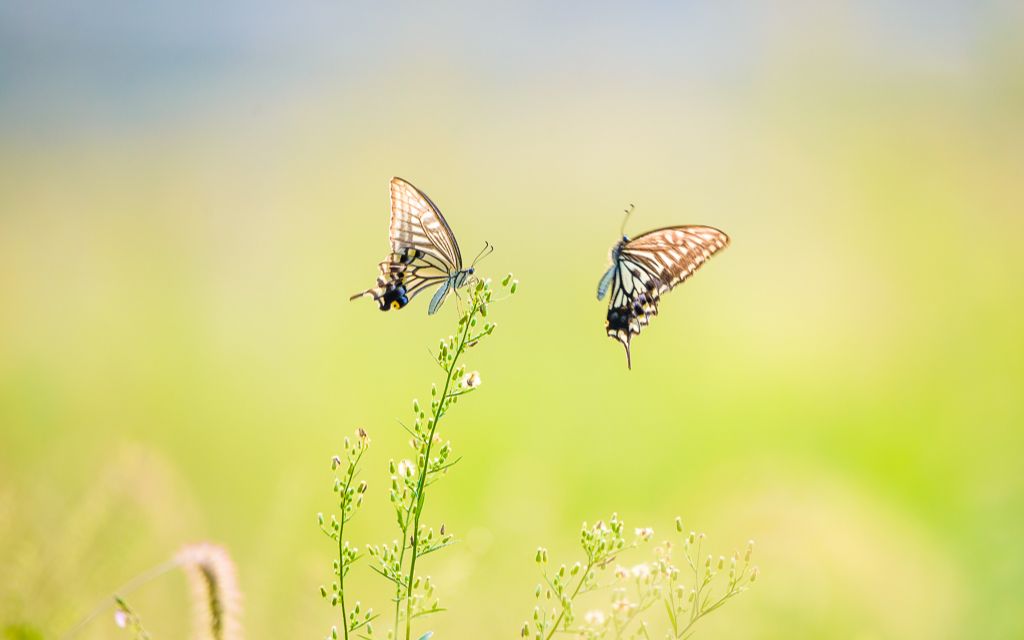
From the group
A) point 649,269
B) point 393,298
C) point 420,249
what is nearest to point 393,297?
point 393,298

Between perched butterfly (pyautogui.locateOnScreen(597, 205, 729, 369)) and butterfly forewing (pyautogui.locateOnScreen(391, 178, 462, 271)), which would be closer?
butterfly forewing (pyautogui.locateOnScreen(391, 178, 462, 271))

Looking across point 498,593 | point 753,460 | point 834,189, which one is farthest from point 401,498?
point 834,189

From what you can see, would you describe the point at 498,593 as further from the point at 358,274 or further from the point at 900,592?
the point at 358,274

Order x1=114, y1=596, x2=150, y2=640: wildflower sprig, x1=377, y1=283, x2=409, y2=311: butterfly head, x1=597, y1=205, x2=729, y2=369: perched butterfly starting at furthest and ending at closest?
x1=597, y1=205, x2=729, y2=369: perched butterfly
x1=377, y1=283, x2=409, y2=311: butterfly head
x1=114, y1=596, x2=150, y2=640: wildflower sprig

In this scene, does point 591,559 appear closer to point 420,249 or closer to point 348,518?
point 348,518

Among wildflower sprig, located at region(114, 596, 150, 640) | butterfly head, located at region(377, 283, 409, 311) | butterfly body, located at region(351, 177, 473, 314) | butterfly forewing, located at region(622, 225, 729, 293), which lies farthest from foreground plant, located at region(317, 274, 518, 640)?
butterfly forewing, located at region(622, 225, 729, 293)

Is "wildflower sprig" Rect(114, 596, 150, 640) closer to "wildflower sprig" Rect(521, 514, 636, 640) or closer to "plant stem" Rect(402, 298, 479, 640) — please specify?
"plant stem" Rect(402, 298, 479, 640)
